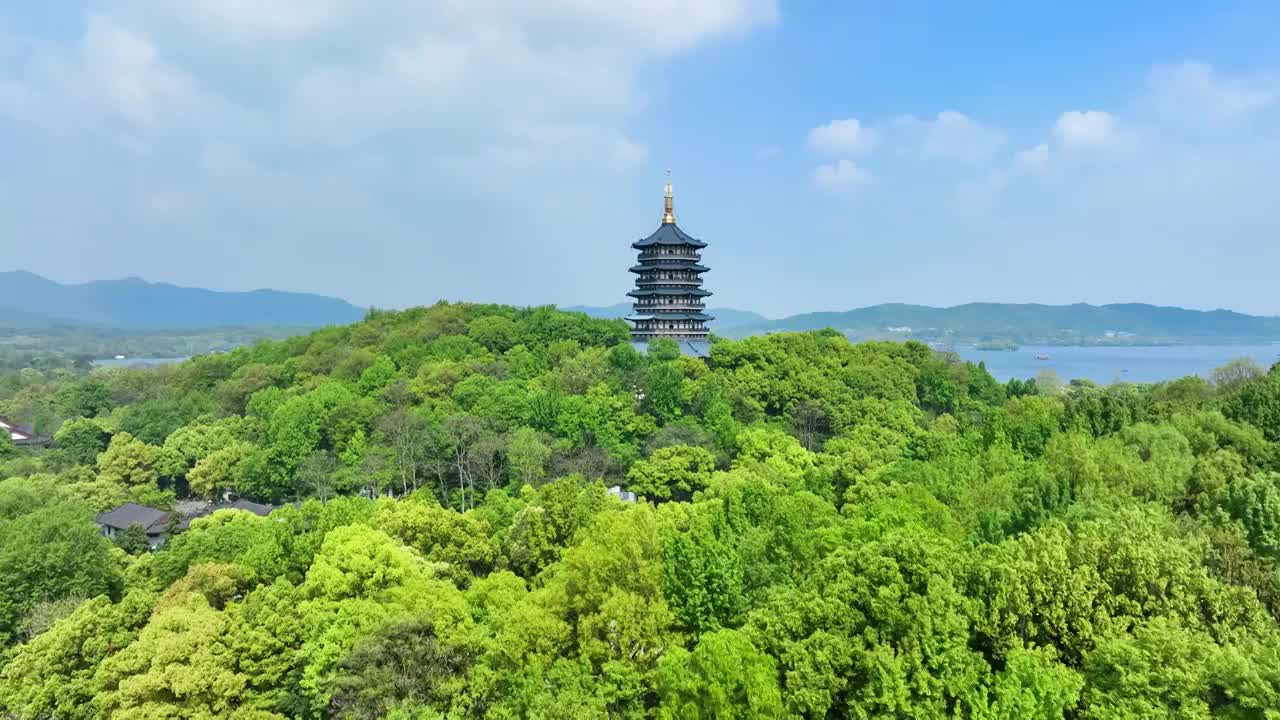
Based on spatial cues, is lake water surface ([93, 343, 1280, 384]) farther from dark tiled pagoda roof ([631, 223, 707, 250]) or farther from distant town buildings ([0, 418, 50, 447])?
dark tiled pagoda roof ([631, 223, 707, 250])

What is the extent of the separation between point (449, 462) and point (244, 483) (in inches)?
386

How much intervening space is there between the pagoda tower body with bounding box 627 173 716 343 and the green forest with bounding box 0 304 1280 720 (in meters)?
8.50

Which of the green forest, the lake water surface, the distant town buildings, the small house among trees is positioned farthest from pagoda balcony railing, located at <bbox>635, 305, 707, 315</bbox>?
the lake water surface

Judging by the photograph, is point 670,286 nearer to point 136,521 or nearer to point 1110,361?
point 136,521

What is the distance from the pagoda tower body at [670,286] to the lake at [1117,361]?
193 feet

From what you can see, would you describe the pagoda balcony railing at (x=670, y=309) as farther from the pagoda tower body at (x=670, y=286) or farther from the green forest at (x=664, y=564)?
the green forest at (x=664, y=564)

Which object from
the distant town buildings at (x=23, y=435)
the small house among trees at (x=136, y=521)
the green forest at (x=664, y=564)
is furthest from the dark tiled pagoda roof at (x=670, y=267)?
the distant town buildings at (x=23, y=435)

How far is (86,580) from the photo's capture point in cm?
1919

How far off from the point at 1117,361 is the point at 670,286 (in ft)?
453

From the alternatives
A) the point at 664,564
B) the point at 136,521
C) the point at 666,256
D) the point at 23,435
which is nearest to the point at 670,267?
the point at 666,256

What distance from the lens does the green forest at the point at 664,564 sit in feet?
35.2

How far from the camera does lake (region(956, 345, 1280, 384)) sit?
108 meters

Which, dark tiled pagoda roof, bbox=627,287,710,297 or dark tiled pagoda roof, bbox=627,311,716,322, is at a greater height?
dark tiled pagoda roof, bbox=627,287,710,297

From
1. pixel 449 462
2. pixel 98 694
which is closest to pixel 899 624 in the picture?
pixel 98 694
